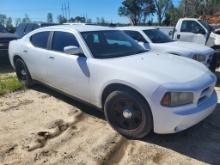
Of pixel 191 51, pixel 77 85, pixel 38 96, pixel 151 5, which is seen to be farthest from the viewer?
pixel 151 5

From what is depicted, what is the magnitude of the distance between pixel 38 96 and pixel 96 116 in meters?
1.87

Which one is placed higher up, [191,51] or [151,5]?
[151,5]

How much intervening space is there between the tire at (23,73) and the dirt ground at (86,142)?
1412 millimetres

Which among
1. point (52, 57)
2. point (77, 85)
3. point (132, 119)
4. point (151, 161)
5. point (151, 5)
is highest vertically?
point (151, 5)

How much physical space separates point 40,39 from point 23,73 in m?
1.30

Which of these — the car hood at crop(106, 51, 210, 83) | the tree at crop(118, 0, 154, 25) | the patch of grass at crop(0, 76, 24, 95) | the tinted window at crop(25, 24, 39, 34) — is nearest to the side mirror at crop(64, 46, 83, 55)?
the car hood at crop(106, 51, 210, 83)

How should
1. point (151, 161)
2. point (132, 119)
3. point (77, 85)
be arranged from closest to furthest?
point (151, 161)
point (132, 119)
point (77, 85)

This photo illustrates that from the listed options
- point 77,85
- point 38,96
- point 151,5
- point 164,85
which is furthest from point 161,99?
point 151,5

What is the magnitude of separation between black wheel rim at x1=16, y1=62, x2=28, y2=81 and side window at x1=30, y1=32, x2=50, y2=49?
0.81m

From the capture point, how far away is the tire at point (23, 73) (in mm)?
6582

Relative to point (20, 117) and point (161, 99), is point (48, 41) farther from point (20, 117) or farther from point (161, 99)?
point (161, 99)

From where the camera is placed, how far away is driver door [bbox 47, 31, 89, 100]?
15.3 feet

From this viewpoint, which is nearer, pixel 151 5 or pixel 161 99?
pixel 161 99

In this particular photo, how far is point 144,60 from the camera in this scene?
447 cm
